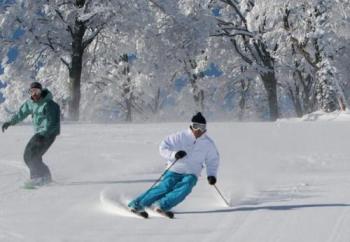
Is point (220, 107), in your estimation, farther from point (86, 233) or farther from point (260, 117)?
point (86, 233)

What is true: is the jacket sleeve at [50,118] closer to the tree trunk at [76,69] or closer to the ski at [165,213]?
the ski at [165,213]

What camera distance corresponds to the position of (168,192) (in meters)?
7.67

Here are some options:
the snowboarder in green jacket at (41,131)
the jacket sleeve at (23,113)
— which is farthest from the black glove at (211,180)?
the jacket sleeve at (23,113)

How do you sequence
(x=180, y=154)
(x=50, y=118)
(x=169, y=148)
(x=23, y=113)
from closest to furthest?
(x=180, y=154), (x=169, y=148), (x=50, y=118), (x=23, y=113)

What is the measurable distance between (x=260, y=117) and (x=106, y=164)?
126ft

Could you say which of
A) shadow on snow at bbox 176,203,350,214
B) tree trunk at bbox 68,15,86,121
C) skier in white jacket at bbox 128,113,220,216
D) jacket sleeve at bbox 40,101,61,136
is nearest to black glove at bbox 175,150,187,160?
skier in white jacket at bbox 128,113,220,216

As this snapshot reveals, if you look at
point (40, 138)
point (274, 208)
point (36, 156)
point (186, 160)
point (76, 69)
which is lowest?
point (76, 69)

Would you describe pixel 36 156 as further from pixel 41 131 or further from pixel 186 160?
pixel 186 160

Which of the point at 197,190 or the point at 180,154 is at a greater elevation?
the point at 180,154

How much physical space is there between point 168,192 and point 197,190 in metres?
1.62

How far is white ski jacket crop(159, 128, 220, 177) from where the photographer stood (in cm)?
778

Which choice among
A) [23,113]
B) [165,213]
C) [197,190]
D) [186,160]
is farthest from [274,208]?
[23,113]

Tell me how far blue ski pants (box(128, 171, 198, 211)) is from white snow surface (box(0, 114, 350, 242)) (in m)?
0.17

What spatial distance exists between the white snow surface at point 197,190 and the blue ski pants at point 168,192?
0.56ft
